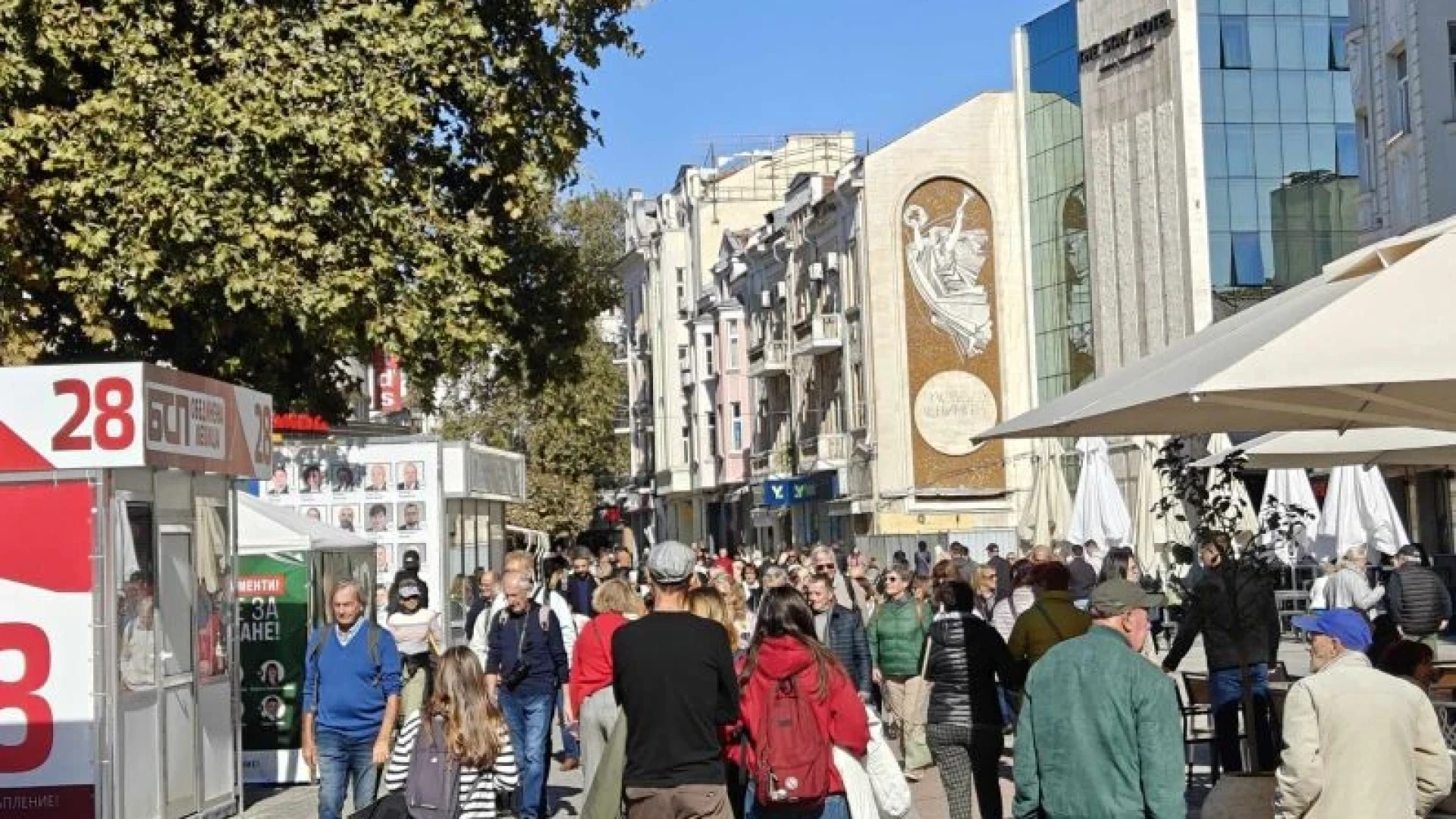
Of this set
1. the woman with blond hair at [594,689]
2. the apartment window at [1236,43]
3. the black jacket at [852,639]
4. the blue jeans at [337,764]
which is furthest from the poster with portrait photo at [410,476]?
the apartment window at [1236,43]

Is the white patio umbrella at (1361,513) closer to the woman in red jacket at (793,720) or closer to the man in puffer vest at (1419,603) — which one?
the man in puffer vest at (1419,603)

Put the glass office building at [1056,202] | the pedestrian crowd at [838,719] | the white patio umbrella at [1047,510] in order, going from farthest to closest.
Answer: the glass office building at [1056,202]
the white patio umbrella at [1047,510]
the pedestrian crowd at [838,719]

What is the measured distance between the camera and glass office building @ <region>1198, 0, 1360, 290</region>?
52.2m

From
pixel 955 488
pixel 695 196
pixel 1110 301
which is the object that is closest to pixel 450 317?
pixel 1110 301

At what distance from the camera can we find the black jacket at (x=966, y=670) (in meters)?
12.7

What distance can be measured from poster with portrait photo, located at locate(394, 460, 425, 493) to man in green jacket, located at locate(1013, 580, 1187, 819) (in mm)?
20214

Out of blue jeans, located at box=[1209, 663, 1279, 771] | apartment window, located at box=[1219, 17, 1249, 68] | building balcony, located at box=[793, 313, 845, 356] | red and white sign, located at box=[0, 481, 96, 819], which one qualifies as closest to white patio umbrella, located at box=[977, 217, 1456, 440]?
blue jeans, located at box=[1209, 663, 1279, 771]

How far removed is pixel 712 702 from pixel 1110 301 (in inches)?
1828

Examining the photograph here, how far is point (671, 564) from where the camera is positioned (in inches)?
380

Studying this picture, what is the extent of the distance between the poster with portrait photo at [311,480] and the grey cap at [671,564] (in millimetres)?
18852

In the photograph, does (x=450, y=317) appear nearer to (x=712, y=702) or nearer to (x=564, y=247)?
(x=564, y=247)

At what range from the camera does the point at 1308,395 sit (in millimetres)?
9680

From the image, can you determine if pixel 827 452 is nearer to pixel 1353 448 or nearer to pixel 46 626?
pixel 1353 448

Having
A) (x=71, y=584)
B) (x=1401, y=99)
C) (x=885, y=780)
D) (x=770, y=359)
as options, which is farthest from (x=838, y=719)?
(x=770, y=359)
